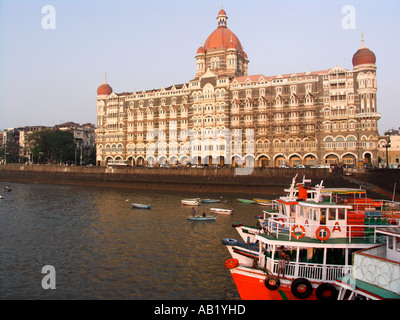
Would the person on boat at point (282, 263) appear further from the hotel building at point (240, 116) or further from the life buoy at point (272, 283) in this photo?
the hotel building at point (240, 116)

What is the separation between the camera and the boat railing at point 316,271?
1781 cm

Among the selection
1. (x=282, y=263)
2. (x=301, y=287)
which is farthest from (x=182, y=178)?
(x=301, y=287)

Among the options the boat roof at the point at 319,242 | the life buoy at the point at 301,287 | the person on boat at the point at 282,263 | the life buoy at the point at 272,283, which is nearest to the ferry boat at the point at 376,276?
the life buoy at the point at 301,287

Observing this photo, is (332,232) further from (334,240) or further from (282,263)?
(282,263)

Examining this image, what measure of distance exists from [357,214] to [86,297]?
55.7 ft

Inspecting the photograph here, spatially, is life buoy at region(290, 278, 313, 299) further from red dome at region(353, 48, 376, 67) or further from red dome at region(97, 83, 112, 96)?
red dome at region(97, 83, 112, 96)

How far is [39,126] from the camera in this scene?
169625 mm

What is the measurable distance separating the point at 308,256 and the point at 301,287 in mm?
2045

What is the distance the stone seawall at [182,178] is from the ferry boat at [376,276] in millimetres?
46998

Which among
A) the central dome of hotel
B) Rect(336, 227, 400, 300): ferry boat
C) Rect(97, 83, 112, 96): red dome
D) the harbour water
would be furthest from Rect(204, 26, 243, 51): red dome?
Rect(336, 227, 400, 300): ferry boat

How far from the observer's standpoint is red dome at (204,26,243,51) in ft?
317

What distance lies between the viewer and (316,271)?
17938 millimetres

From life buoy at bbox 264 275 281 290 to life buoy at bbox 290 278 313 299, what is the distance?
817 millimetres
